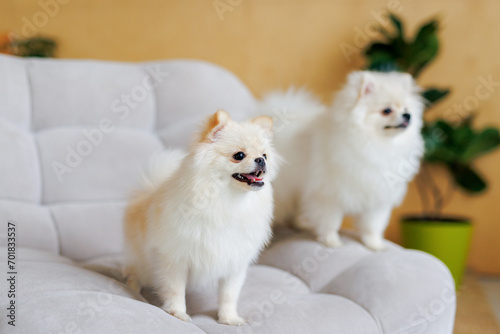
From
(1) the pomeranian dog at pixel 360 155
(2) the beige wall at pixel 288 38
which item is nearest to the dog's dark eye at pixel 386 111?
(1) the pomeranian dog at pixel 360 155

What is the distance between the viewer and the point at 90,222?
198 centimetres

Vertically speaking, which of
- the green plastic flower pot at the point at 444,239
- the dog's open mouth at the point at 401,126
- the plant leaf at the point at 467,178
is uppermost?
the dog's open mouth at the point at 401,126

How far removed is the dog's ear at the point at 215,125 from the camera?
4.22ft

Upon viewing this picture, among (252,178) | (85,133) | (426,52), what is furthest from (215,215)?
(426,52)

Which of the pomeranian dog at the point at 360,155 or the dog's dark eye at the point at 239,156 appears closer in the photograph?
the dog's dark eye at the point at 239,156

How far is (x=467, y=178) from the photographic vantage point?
320cm

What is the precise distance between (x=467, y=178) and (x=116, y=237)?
2166 mm

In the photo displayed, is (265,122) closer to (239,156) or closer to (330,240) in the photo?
(239,156)

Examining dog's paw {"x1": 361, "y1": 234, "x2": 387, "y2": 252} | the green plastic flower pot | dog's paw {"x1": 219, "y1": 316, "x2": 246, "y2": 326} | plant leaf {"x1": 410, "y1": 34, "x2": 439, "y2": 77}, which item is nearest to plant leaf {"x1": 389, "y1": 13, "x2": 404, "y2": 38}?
plant leaf {"x1": 410, "y1": 34, "x2": 439, "y2": 77}

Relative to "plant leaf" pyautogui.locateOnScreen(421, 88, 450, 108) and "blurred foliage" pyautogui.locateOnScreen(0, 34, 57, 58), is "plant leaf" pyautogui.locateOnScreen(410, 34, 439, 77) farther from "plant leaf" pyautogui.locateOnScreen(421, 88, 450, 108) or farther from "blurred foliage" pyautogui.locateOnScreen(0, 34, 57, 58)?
"blurred foliage" pyautogui.locateOnScreen(0, 34, 57, 58)

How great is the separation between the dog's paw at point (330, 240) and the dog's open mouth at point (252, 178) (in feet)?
2.41

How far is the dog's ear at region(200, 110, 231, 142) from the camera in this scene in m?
1.29

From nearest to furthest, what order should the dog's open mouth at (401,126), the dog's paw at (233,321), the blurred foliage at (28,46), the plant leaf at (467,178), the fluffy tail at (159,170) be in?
1. the dog's paw at (233,321)
2. the fluffy tail at (159,170)
3. the dog's open mouth at (401,126)
4. the plant leaf at (467,178)
5. the blurred foliage at (28,46)

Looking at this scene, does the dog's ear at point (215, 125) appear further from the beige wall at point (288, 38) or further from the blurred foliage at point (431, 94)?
the beige wall at point (288, 38)
